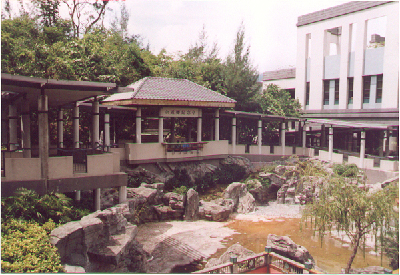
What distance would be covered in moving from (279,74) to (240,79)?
3.59 m

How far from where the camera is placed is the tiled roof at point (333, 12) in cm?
1028

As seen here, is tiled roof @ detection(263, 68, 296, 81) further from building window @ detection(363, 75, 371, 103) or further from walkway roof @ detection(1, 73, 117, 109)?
walkway roof @ detection(1, 73, 117, 109)

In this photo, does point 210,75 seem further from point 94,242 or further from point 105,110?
point 94,242

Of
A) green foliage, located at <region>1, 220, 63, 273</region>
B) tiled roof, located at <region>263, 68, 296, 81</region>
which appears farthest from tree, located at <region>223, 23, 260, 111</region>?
green foliage, located at <region>1, 220, 63, 273</region>

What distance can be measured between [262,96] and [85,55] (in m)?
10.00

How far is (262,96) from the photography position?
64.3ft

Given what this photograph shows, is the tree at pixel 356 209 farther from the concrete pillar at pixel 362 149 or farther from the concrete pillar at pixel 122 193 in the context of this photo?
the concrete pillar at pixel 122 193

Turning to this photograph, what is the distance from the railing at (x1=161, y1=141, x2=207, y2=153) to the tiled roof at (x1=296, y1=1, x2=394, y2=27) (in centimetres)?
674

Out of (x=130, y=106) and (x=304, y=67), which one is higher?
(x=304, y=67)

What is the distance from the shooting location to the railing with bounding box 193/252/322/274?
24.5 feet

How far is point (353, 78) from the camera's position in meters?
11.5

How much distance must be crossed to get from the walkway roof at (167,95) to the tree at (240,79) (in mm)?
3260

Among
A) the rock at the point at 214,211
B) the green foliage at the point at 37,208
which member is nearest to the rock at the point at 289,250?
the rock at the point at 214,211

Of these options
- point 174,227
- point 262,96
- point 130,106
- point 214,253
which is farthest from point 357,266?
point 262,96
